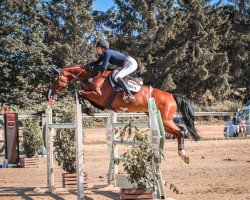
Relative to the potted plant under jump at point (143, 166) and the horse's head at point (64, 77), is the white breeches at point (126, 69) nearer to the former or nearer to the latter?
the horse's head at point (64, 77)

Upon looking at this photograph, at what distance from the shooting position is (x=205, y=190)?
25.1 feet

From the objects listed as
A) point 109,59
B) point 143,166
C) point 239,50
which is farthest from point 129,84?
point 239,50

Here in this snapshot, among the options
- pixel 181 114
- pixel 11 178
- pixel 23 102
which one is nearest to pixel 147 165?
pixel 181 114

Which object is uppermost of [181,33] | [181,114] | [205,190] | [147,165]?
[181,33]

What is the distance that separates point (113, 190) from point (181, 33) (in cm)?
2988

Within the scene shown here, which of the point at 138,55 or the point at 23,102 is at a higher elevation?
the point at 138,55

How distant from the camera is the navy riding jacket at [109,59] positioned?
301 inches

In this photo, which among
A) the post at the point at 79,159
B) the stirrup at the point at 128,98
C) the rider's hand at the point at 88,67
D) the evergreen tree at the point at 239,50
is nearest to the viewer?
the post at the point at 79,159

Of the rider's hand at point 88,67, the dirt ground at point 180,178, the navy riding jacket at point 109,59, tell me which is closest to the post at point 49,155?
the dirt ground at point 180,178

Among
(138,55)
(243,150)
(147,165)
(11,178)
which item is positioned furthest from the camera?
(138,55)

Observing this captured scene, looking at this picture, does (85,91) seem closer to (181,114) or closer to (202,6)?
(181,114)

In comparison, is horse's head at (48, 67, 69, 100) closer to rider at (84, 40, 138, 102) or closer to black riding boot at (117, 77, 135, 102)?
rider at (84, 40, 138, 102)

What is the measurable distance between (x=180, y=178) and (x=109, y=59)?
9.65ft

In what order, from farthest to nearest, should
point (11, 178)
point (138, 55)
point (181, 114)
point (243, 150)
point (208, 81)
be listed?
point (208, 81) → point (138, 55) → point (243, 150) → point (11, 178) → point (181, 114)
